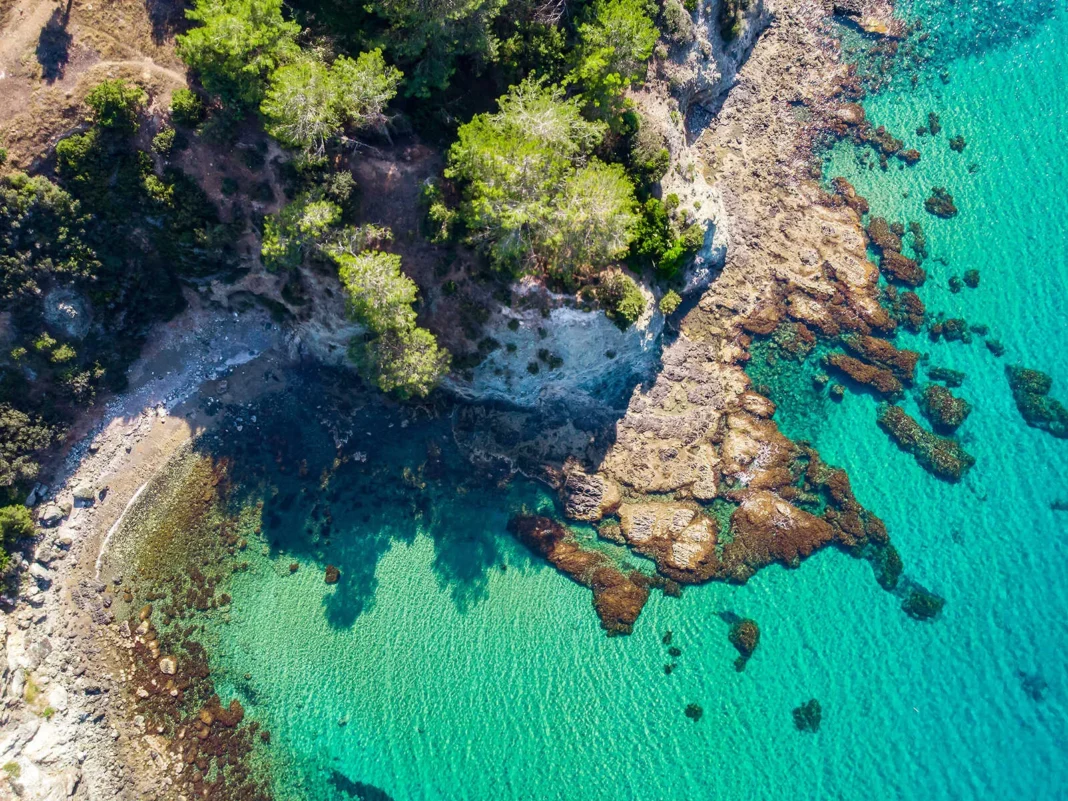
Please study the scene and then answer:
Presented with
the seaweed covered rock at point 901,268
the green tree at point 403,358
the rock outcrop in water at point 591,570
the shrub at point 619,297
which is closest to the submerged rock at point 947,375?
the seaweed covered rock at point 901,268

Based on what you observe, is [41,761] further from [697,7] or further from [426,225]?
[697,7]

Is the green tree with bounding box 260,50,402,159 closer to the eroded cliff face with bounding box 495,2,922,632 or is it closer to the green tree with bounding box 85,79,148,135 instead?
the green tree with bounding box 85,79,148,135

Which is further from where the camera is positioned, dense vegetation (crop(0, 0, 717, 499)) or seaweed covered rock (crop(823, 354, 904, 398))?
seaweed covered rock (crop(823, 354, 904, 398))

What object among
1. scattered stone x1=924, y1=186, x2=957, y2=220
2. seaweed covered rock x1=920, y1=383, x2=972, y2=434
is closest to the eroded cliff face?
seaweed covered rock x1=920, y1=383, x2=972, y2=434

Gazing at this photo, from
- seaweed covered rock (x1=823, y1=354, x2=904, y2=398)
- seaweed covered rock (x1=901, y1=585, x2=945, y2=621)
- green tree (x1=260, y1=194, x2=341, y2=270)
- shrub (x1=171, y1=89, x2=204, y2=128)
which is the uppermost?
shrub (x1=171, y1=89, x2=204, y2=128)

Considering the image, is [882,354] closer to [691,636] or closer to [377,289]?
[691,636]

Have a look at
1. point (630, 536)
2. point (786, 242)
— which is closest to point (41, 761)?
point (630, 536)
